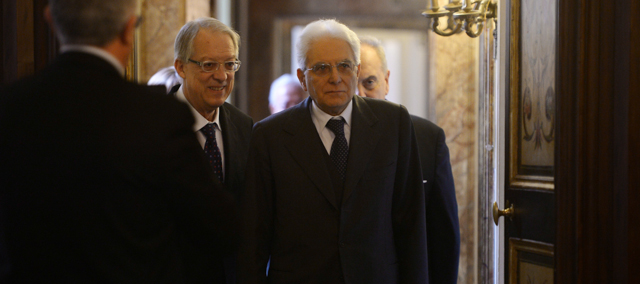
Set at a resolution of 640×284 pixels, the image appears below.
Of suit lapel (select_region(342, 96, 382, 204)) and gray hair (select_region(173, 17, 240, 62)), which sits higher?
gray hair (select_region(173, 17, 240, 62))

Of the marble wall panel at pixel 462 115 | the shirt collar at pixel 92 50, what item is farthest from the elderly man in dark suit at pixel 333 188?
the marble wall panel at pixel 462 115

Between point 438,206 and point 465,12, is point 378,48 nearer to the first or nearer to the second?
point 465,12

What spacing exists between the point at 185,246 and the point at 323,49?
0.99 meters

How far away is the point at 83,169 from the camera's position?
1248 millimetres

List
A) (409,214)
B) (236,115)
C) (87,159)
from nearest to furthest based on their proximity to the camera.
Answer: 1. (87,159)
2. (409,214)
3. (236,115)

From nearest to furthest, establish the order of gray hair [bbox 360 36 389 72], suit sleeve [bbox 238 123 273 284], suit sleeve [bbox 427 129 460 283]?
suit sleeve [bbox 238 123 273 284]
suit sleeve [bbox 427 129 460 283]
gray hair [bbox 360 36 389 72]

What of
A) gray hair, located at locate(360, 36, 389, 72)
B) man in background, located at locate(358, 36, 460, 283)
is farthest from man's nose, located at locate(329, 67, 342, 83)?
gray hair, located at locate(360, 36, 389, 72)

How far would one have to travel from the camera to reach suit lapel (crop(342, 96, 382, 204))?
209 cm

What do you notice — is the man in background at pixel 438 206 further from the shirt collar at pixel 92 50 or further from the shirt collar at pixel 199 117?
the shirt collar at pixel 92 50

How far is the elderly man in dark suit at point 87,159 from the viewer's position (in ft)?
4.11

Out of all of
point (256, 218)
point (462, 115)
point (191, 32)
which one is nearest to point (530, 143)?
point (256, 218)

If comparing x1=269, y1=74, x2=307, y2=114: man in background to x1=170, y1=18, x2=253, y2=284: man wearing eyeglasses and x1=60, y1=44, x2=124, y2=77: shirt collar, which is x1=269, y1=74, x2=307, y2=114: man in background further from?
x1=60, y1=44, x2=124, y2=77: shirt collar

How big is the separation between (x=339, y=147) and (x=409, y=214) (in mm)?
361

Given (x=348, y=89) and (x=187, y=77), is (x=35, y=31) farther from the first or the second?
(x=348, y=89)
